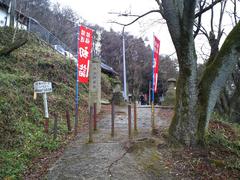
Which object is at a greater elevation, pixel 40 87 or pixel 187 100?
pixel 40 87

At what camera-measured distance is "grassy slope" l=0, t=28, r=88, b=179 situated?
6297 millimetres

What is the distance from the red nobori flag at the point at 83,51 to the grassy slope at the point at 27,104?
1.87 metres

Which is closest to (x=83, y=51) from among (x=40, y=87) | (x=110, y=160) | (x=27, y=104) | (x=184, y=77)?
(x=40, y=87)

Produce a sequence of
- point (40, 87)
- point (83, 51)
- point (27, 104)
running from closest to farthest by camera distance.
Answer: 1. point (40, 87)
2. point (27, 104)
3. point (83, 51)

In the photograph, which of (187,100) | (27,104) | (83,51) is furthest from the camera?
(83,51)

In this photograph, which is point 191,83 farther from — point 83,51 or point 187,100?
point 83,51

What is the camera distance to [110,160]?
6215mm

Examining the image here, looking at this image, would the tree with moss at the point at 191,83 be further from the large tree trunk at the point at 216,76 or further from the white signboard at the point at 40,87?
the white signboard at the point at 40,87

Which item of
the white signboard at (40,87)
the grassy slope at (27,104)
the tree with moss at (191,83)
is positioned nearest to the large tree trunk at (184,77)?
the tree with moss at (191,83)

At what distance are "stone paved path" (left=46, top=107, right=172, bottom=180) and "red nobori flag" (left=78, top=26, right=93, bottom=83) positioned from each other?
258 centimetres

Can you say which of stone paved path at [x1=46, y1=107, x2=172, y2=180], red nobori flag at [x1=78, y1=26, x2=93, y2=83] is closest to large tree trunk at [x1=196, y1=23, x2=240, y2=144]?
stone paved path at [x1=46, y1=107, x2=172, y2=180]

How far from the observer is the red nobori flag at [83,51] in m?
9.67

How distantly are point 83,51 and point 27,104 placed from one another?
2.73 metres

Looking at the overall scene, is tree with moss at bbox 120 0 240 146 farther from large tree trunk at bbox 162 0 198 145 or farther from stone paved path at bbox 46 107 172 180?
stone paved path at bbox 46 107 172 180
